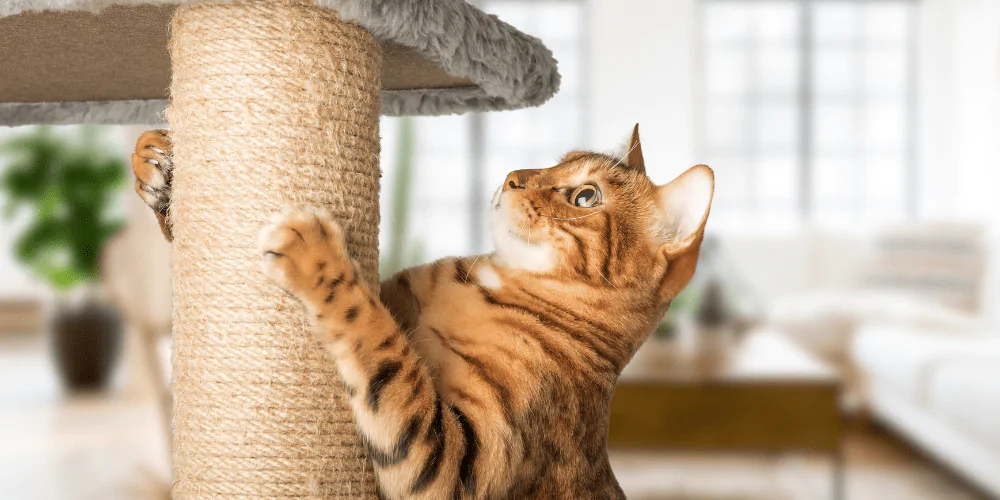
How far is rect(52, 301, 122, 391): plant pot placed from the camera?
405cm

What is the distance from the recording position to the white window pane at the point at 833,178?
17.9 feet

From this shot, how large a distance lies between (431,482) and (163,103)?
0.70m

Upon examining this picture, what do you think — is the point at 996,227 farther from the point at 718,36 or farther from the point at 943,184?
the point at 718,36

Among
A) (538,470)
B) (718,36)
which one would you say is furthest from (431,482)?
(718,36)

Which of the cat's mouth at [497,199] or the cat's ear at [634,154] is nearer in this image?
the cat's mouth at [497,199]

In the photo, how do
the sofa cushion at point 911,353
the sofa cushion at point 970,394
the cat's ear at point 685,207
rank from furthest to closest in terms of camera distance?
the sofa cushion at point 911,353
the sofa cushion at point 970,394
the cat's ear at point 685,207

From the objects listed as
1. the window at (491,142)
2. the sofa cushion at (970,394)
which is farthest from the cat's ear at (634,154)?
the window at (491,142)

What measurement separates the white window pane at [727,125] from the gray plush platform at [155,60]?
4.66 metres

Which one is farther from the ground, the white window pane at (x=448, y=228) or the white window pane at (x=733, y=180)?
the white window pane at (x=733, y=180)

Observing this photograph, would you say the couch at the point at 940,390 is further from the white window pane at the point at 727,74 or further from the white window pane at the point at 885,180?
the white window pane at the point at 727,74

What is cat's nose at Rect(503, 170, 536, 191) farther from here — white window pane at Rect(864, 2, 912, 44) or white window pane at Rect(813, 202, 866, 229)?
white window pane at Rect(864, 2, 912, 44)

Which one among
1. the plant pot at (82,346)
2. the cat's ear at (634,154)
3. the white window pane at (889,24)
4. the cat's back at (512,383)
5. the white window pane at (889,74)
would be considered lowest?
the plant pot at (82,346)

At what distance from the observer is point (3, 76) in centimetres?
98

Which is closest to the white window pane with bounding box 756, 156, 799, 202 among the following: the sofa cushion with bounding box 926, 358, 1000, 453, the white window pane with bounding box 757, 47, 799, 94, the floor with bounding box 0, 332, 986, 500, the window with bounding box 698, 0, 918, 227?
the window with bounding box 698, 0, 918, 227
